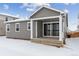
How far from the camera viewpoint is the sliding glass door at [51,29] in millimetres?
13775

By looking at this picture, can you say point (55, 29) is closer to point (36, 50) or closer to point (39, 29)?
point (39, 29)

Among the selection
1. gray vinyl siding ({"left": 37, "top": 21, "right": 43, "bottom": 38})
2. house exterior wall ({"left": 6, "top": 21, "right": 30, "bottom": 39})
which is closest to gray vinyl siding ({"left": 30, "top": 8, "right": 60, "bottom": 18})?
gray vinyl siding ({"left": 37, "top": 21, "right": 43, "bottom": 38})

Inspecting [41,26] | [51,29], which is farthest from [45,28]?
[51,29]

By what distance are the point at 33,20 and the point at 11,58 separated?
7.30m

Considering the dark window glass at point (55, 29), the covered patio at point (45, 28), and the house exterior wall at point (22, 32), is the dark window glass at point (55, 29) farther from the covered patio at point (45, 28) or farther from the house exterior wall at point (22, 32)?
the house exterior wall at point (22, 32)

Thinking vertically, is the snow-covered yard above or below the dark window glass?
below

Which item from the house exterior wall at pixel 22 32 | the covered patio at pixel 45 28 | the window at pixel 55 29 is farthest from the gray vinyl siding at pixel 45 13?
the house exterior wall at pixel 22 32

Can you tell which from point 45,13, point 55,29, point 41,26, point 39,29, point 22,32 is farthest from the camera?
point 22,32

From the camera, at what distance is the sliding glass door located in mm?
13775

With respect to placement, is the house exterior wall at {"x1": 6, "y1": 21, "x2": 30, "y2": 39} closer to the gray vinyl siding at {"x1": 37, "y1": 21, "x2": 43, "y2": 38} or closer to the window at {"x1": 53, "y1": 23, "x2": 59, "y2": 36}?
the gray vinyl siding at {"x1": 37, "y1": 21, "x2": 43, "y2": 38}

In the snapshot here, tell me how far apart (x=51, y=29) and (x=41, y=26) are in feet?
3.29

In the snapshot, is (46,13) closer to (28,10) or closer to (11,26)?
(28,10)

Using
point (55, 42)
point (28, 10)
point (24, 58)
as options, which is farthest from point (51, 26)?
point (24, 58)

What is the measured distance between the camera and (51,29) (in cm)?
1412
